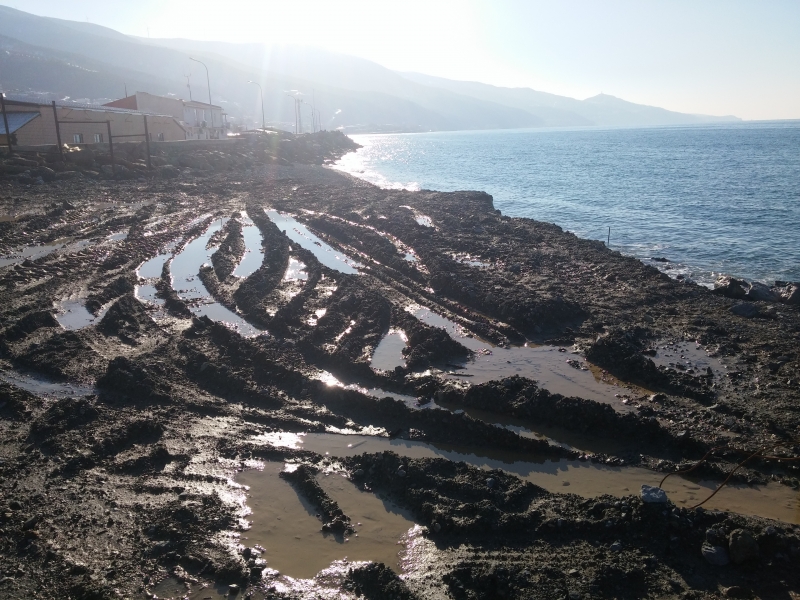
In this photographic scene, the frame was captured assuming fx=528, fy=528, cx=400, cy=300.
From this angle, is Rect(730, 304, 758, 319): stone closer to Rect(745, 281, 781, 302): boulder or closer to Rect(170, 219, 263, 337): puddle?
Rect(745, 281, 781, 302): boulder

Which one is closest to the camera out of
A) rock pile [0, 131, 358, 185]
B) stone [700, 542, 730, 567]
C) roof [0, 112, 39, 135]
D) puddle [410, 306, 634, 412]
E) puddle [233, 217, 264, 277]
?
stone [700, 542, 730, 567]

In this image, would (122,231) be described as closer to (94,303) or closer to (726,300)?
(94,303)

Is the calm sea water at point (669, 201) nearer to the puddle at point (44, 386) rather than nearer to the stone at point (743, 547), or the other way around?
the stone at point (743, 547)

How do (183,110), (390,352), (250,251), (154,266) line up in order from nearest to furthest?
1. (390,352)
2. (154,266)
3. (250,251)
4. (183,110)

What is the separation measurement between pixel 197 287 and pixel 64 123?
32041 millimetres

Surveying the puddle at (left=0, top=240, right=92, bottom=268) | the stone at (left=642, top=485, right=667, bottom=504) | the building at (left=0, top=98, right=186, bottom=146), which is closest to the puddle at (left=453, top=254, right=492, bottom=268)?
the stone at (left=642, top=485, right=667, bottom=504)

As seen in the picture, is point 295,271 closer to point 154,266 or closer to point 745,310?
point 154,266

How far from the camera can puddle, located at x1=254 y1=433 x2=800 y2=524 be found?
664cm

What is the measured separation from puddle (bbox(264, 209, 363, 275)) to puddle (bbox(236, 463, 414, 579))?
34.8 feet

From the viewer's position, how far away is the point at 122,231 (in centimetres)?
2069

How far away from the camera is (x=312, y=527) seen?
6.07m

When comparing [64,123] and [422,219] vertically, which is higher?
[64,123]

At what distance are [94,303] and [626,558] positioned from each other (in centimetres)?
1250

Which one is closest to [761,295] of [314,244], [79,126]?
[314,244]
